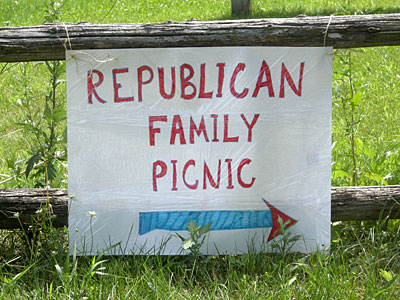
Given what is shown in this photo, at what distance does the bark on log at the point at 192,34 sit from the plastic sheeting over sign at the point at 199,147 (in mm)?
47

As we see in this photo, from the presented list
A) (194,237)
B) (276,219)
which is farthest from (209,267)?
(276,219)

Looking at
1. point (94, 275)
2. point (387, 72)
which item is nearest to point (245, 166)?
point (94, 275)

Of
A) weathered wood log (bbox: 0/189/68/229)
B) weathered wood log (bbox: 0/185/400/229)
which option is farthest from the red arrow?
weathered wood log (bbox: 0/189/68/229)

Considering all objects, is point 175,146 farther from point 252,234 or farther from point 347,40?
point 347,40

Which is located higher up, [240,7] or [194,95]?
[240,7]

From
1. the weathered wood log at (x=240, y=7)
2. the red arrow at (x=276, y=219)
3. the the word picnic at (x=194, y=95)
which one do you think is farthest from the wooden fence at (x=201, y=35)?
the weathered wood log at (x=240, y=7)

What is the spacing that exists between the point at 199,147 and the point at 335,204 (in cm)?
70

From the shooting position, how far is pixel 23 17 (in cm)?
809

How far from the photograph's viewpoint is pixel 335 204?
2.68m

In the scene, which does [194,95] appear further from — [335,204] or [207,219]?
[335,204]

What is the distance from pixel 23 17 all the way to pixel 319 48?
6.52 metres

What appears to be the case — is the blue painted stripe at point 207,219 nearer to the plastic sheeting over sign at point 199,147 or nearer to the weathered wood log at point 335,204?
the plastic sheeting over sign at point 199,147

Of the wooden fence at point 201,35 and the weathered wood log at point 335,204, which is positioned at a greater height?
the wooden fence at point 201,35

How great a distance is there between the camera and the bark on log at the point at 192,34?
7.91 ft
